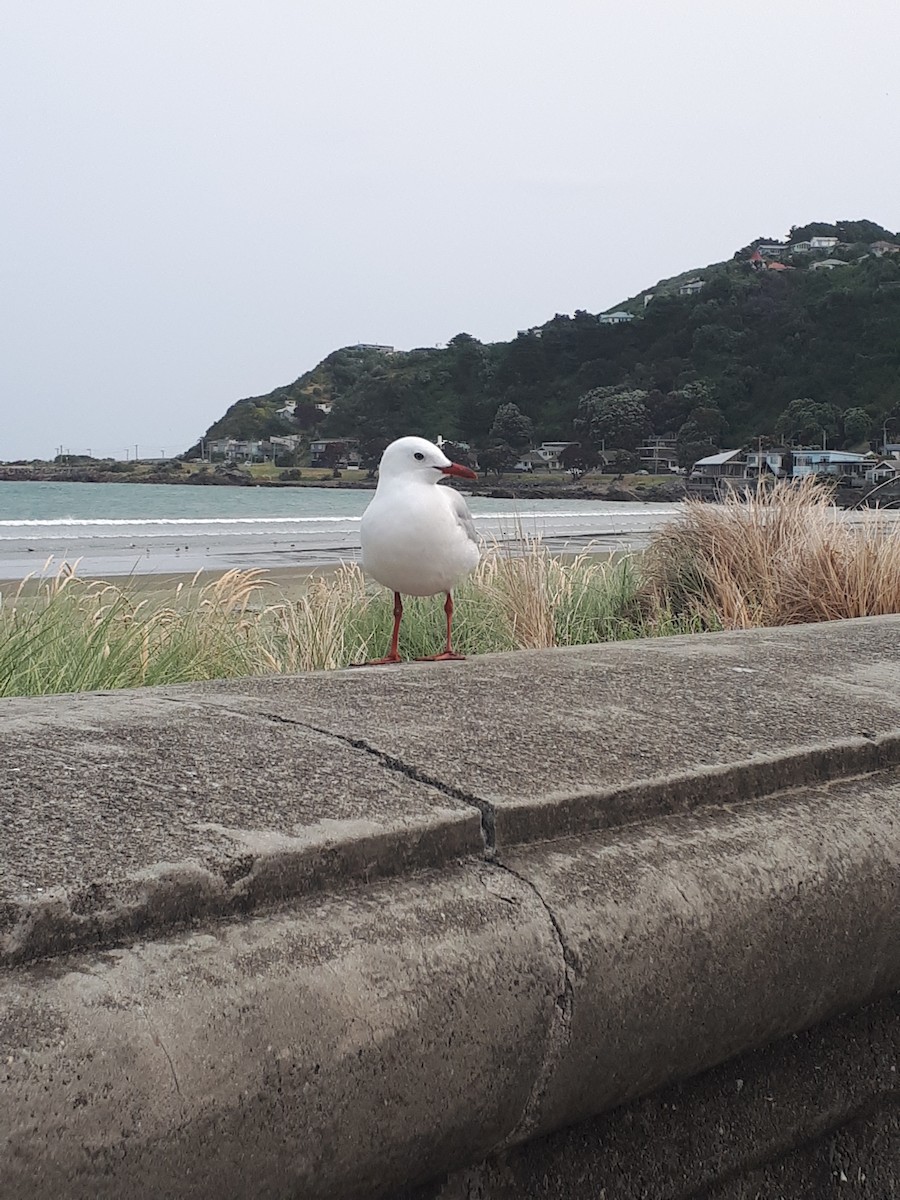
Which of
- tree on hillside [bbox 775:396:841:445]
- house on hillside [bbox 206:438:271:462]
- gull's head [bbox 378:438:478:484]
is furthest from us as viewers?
house on hillside [bbox 206:438:271:462]

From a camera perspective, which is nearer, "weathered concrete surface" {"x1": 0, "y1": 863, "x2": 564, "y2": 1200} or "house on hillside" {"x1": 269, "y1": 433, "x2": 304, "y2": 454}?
"weathered concrete surface" {"x1": 0, "y1": 863, "x2": 564, "y2": 1200}

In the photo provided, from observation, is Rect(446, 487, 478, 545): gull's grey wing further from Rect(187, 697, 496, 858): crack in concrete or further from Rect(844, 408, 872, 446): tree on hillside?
Rect(844, 408, 872, 446): tree on hillside

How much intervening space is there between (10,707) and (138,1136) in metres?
1.10

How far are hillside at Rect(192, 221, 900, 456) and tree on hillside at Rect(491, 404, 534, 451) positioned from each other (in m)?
0.38

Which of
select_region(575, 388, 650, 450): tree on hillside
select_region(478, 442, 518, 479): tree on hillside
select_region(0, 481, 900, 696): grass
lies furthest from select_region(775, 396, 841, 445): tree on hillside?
select_region(0, 481, 900, 696): grass

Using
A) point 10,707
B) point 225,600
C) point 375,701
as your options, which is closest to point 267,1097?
point 375,701

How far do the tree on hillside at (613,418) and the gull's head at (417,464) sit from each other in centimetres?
4529

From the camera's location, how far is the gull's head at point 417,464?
3.47 metres

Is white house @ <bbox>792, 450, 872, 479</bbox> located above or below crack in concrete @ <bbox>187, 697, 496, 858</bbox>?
below

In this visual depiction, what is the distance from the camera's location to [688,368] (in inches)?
1863

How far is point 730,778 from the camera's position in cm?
155

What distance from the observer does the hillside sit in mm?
43281

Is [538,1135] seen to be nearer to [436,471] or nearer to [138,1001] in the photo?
[138,1001]

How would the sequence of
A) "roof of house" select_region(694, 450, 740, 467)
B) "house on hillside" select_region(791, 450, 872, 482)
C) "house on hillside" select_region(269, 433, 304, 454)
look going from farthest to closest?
"house on hillside" select_region(269, 433, 304, 454), "roof of house" select_region(694, 450, 740, 467), "house on hillside" select_region(791, 450, 872, 482)
